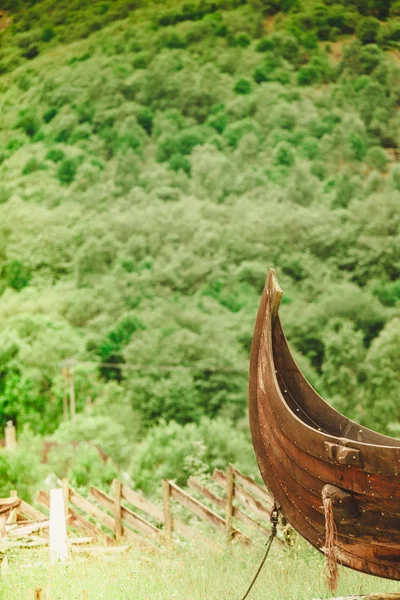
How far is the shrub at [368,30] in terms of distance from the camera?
164 ft

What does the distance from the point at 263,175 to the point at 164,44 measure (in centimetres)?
1717

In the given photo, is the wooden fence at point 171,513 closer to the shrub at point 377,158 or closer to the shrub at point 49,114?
the shrub at point 377,158

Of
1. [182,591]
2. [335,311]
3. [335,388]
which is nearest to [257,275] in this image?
[335,311]

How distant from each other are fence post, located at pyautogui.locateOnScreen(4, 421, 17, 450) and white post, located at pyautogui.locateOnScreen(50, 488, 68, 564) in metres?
17.0

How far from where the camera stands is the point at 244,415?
2580cm

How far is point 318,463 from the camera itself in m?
3.52

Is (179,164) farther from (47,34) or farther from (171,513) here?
(171,513)

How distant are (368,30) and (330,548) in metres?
52.8

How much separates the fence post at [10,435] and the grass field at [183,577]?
17.4 metres

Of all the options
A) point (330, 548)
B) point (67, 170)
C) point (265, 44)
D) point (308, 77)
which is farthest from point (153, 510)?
point (265, 44)

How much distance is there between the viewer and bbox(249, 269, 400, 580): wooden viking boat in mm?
3203

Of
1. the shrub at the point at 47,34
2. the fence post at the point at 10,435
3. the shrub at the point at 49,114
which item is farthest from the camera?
the shrub at the point at 47,34

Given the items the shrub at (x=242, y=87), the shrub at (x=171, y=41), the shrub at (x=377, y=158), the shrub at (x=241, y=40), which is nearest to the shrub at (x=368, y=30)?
the shrub at (x=242, y=87)

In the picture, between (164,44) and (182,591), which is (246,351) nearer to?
(182,591)
